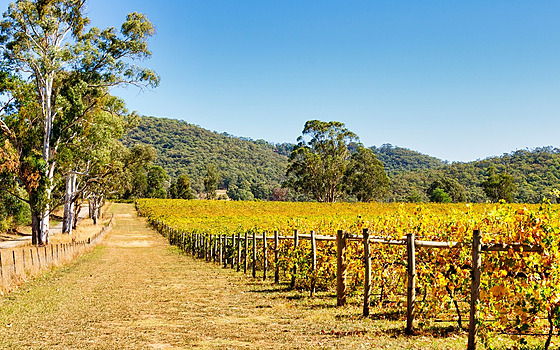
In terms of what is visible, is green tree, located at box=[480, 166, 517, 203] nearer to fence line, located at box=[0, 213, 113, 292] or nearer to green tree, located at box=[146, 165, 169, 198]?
green tree, located at box=[146, 165, 169, 198]

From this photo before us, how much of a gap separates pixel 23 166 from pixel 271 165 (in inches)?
6296

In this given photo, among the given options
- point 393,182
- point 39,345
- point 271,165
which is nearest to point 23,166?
point 39,345

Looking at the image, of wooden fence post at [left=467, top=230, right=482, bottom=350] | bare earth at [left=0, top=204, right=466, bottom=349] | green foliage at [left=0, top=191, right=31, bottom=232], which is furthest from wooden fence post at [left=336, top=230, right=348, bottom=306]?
green foliage at [left=0, top=191, right=31, bottom=232]

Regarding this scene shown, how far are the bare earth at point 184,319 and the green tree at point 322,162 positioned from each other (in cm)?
6007

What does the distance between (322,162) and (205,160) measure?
323 feet

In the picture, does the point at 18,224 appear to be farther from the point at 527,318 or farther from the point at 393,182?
the point at 393,182

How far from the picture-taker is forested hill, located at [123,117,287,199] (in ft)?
490

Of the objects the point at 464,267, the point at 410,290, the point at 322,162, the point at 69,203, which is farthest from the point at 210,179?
the point at 464,267

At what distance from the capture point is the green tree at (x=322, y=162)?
249 feet

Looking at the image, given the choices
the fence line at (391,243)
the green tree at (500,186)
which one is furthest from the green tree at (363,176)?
the fence line at (391,243)

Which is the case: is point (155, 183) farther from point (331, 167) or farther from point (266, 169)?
point (266, 169)

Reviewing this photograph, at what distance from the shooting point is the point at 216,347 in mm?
7102

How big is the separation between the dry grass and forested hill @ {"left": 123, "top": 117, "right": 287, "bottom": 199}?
11828cm

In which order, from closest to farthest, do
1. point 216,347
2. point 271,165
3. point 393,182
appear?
1. point 216,347
2. point 393,182
3. point 271,165
